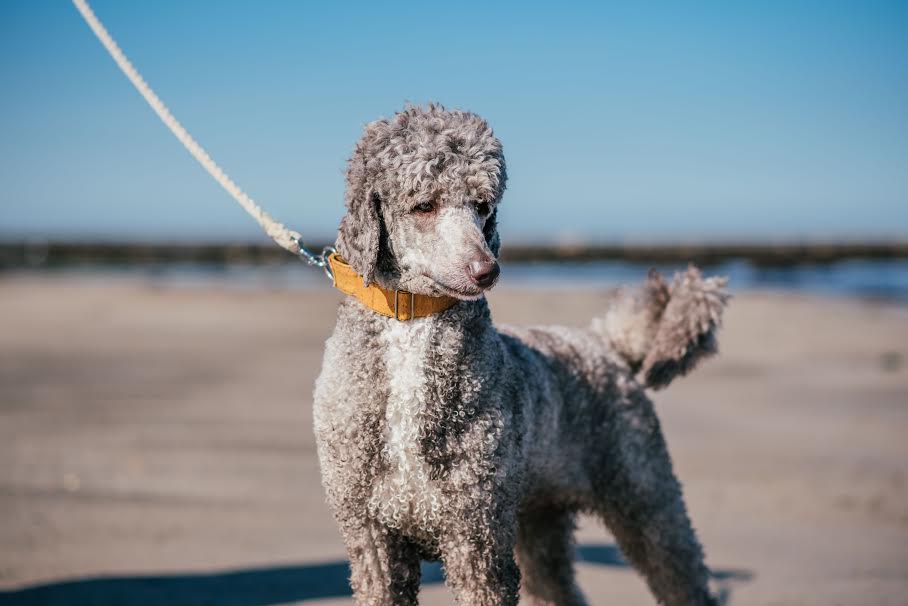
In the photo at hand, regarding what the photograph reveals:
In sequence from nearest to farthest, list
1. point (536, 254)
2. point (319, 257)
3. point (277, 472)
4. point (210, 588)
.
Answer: point (319, 257)
point (210, 588)
point (277, 472)
point (536, 254)

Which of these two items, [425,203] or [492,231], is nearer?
[425,203]

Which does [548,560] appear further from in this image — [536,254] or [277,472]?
[536,254]

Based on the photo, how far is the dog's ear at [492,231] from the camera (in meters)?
2.95

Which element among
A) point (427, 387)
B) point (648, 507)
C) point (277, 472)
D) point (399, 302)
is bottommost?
point (277, 472)

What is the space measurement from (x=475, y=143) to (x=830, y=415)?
28.0 feet

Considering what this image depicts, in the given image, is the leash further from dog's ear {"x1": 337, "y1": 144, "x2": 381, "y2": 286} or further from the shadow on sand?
the shadow on sand

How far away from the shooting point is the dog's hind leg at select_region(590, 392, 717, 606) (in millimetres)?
3699

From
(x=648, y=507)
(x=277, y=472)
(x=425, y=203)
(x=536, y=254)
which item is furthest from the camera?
(x=536, y=254)

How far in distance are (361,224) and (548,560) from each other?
2.09 m

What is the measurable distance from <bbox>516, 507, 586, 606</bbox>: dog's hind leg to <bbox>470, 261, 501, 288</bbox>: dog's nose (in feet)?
5.68

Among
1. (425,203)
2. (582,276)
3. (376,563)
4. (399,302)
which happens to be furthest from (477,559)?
(582,276)

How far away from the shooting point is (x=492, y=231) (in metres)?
2.98

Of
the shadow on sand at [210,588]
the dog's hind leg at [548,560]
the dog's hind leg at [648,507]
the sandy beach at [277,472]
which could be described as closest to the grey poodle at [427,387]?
the dog's hind leg at [648,507]

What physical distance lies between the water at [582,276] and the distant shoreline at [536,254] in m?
1.50
